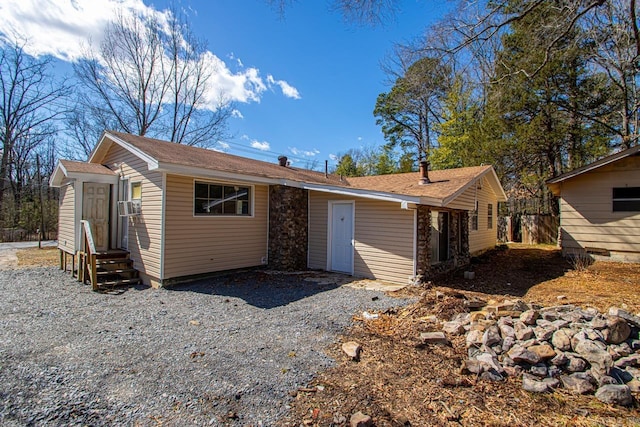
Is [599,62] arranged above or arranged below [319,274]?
above

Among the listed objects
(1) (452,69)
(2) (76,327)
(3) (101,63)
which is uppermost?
(3) (101,63)

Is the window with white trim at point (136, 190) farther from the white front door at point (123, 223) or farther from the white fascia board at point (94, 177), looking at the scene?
the white fascia board at point (94, 177)

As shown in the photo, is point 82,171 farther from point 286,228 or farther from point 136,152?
point 286,228

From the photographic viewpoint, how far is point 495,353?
358 centimetres

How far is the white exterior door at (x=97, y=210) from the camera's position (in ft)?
27.6

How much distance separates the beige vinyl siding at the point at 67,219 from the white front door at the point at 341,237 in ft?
23.0

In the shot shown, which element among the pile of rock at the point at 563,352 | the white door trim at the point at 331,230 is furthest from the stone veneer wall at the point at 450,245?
the pile of rock at the point at 563,352

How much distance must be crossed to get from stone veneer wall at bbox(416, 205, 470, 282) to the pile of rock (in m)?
3.27

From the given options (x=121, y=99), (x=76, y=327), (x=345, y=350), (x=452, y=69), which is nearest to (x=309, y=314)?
(x=345, y=350)

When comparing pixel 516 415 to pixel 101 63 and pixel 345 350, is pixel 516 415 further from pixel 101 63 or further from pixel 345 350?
pixel 101 63

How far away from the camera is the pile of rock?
304 centimetres

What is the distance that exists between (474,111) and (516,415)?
17.4 metres

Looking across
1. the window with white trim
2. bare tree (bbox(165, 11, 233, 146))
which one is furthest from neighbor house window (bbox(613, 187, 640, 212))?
bare tree (bbox(165, 11, 233, 146))

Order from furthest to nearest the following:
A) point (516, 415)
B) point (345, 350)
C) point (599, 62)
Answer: point (599, 62), point (345, 350), point (516, 415)
